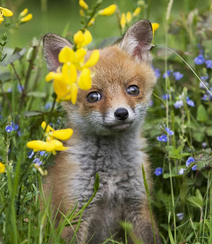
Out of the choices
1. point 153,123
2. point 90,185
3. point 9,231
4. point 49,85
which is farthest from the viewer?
point 49,85

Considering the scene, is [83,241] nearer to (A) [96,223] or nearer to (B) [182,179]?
(A) [96,223]

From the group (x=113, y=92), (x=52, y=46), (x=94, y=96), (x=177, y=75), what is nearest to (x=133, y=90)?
(x=113, y=92)

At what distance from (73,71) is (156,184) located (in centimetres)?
203

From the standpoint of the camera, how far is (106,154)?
2.68 metres

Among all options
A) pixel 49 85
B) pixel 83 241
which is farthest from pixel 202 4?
pixel 83 241

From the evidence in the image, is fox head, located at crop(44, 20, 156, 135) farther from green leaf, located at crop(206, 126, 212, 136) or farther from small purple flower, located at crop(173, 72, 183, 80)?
small purple flower, located at crop(173, 72, 183, 80)

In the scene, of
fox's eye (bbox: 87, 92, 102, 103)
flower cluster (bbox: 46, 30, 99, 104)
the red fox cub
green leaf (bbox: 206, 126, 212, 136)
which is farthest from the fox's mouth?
green leaf (bbox: 206, 126, 212, 136)

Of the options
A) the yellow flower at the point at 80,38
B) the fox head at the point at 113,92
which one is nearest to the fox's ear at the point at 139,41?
the fox head at the point at 113,92

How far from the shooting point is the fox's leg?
2628 millimetres

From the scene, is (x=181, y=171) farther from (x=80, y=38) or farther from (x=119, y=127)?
(x=80, y=38)

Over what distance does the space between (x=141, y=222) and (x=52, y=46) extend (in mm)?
1487

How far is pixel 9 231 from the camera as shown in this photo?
5.91 ft

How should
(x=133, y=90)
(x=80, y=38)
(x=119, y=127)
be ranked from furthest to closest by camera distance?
(x=133, y=90) → (x=119, y=127) → (x=80, y=38)

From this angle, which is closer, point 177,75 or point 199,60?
point 199,60
